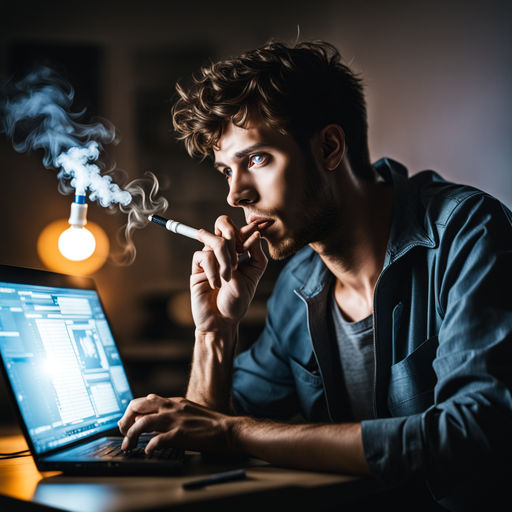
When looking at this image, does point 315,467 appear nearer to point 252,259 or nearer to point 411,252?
point 411,252

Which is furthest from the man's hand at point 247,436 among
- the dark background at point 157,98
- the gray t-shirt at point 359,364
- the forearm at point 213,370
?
the dark background at point 157,98

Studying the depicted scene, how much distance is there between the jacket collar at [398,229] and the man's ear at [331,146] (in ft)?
0.50

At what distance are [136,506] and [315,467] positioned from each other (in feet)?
1.07

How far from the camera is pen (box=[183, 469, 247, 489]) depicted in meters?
0.82

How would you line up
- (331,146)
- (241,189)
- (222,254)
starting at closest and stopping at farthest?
(222,254)
(241,189)
(331,146)

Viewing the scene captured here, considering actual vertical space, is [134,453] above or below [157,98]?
below

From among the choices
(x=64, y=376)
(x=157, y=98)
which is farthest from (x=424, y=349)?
(x=157, y=98)

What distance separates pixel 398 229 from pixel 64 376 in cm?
89

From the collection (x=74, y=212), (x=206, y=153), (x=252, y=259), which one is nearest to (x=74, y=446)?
(x=74, y=212)

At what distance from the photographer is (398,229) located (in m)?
1.40

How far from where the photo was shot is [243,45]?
152 inches

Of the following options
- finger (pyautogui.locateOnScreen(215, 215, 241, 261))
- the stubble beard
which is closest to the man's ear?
the stubble beard

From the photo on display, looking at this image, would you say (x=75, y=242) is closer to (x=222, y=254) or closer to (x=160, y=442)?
(x=222, y=254)

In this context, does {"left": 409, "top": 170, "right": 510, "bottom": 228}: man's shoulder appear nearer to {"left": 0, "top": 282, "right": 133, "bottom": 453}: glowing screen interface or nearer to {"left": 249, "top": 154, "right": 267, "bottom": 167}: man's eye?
{"left": 249, "top": 154, "right": 267, "bottom": 167}: man's eye
